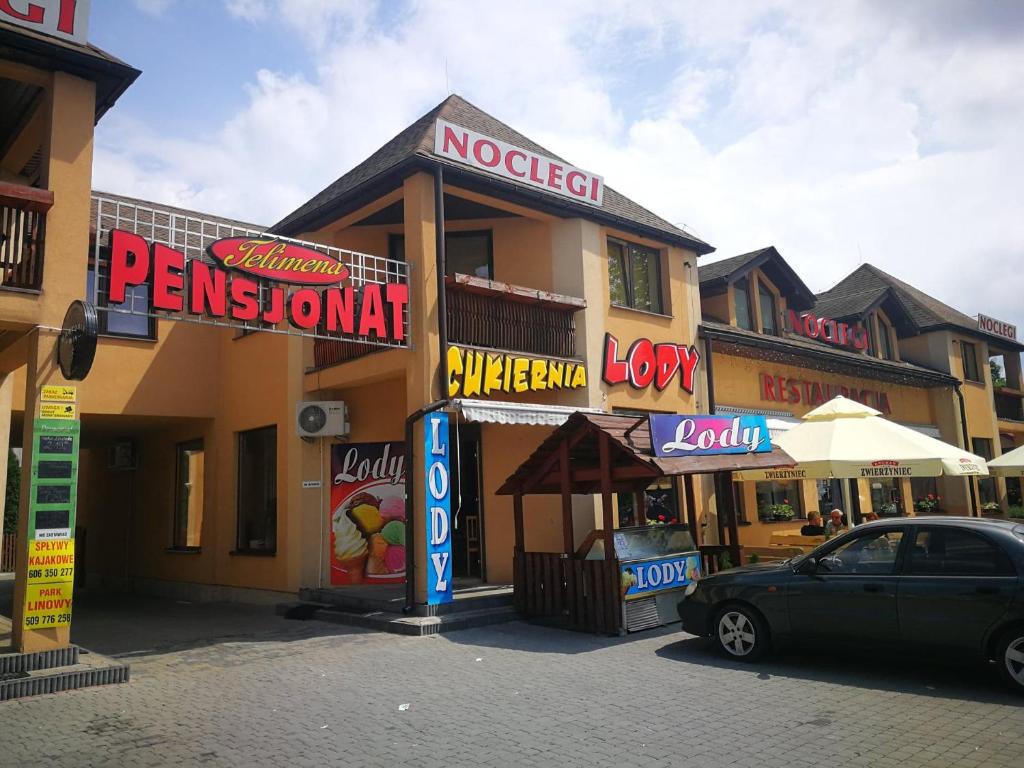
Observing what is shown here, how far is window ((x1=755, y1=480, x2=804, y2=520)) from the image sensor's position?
55.3ft

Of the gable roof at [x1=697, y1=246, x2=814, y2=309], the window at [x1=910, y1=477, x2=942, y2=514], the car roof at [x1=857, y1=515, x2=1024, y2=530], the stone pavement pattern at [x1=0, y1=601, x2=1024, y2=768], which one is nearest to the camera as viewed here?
the stone pavement pattern at [x1=0, y1=601, x2=1024, y2=768]

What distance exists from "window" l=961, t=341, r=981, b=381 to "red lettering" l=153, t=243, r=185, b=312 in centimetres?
2486

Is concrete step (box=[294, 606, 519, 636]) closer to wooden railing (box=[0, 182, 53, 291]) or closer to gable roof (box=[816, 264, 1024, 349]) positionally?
wooden railing (box=[0, 182, 53, 291])

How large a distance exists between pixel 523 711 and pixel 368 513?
7855 millimetres

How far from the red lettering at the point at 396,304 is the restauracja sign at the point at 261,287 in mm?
15

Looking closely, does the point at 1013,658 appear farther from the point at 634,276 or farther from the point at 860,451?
the point at 634,276

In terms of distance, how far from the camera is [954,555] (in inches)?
278

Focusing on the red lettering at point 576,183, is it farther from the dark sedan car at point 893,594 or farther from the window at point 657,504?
the dark sedan car at point 893,594

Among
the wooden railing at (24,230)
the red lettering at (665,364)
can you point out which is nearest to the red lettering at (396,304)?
the wooden railing at (24,230)

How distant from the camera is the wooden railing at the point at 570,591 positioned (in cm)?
982

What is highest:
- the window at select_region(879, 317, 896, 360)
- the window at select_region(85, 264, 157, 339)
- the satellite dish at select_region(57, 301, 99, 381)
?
the window at select_region(879, 317, 896, 360)

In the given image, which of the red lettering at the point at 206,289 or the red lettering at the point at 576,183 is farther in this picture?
the red lettering at the point at 576,183

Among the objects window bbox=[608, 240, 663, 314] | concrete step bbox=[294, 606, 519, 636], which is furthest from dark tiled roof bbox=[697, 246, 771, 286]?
concrete step bbox=[294, 606, 519, 636]

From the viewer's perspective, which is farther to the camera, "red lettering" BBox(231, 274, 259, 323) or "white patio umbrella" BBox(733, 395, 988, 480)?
"white patio umbrella" BBox(733, 395, 988, 480)
